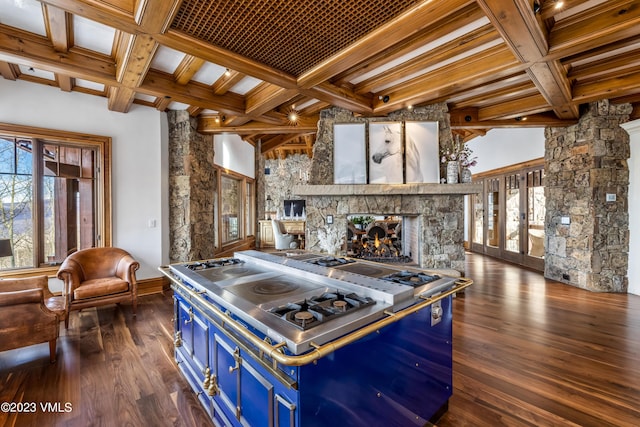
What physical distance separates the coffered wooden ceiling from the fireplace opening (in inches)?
79.5

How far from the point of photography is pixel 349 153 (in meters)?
4.25

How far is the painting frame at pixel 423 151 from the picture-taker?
4129 mm

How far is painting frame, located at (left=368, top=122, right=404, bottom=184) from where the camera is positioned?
4.17 m

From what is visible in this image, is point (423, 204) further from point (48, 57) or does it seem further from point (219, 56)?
point (48, 57)

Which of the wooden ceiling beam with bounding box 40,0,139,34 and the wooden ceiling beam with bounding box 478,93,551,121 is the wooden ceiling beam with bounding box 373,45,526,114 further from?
the wooden ceiling beam with bounding box 40,0,139,34

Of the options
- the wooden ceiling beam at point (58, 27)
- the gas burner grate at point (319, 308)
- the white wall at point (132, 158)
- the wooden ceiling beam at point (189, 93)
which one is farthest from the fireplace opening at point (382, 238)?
the wooden ceiling beam at point (58, 27)

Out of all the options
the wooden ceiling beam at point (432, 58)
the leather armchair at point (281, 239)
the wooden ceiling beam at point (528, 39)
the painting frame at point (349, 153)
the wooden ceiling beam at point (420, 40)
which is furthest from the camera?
the leather armchair at point (281, 239)

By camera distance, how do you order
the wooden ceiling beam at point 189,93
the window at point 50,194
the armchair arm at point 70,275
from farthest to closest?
the window at point 50,194, the wooden ceiling beam at point 189,93, the armchair arm at point 70,275

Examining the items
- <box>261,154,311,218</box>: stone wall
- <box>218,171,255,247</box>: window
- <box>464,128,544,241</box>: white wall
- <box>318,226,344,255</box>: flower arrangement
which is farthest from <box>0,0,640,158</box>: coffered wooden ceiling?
<box>261,154,311,218</box>: stone wall

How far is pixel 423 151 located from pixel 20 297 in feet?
15.4

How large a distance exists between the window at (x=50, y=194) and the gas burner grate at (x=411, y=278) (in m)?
4.08

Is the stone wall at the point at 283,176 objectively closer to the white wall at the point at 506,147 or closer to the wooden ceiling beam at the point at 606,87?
the white wall at the point at 506,147

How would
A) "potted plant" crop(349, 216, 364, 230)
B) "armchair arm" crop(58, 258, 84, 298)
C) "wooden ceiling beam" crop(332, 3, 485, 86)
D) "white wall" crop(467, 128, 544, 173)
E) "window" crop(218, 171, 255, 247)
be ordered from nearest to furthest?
"wooden ceiling beam" crop(332, 3, 485, 86) < "armchair arm" crop(58, 258, 84, 298) < "potted plant" crop(349, 216, 364, 230) < "white wall" crop(467, 128, 544, 173) < "window" crop(218, 171, 255, 247)

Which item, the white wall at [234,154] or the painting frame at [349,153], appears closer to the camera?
the painting frame at [349,153]
